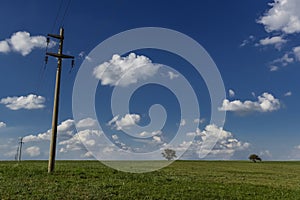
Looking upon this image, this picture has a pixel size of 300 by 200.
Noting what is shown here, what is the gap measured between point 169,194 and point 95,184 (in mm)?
4212

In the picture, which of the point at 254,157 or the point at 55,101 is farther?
the point at 254,157

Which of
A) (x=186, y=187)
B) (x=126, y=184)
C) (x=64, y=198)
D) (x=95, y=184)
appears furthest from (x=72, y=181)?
(x=186, y=187)

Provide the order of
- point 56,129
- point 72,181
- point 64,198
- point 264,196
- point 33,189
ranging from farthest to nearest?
point 56,129, point 72,181, point 264,196, point 33,189, point 64,198

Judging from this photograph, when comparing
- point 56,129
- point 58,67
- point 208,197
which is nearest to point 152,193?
point 208,197

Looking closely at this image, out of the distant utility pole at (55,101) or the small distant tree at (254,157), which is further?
the small distant tree at (254,157)

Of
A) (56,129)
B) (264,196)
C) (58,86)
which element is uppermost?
(58,86)

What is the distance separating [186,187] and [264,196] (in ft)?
13.1

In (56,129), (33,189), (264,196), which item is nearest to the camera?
(33,189)

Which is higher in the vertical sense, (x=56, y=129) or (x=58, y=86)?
(x=58, y=86)

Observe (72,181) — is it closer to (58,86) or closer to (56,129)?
(56,129)

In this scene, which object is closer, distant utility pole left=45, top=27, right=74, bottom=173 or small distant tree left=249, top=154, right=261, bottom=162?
distant utility pole left=45, top=27, right=74, bottom=173

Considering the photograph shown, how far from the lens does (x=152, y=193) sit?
56.3 ft

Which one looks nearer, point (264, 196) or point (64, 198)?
point (64, 198)

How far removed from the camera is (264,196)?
1880 cm
